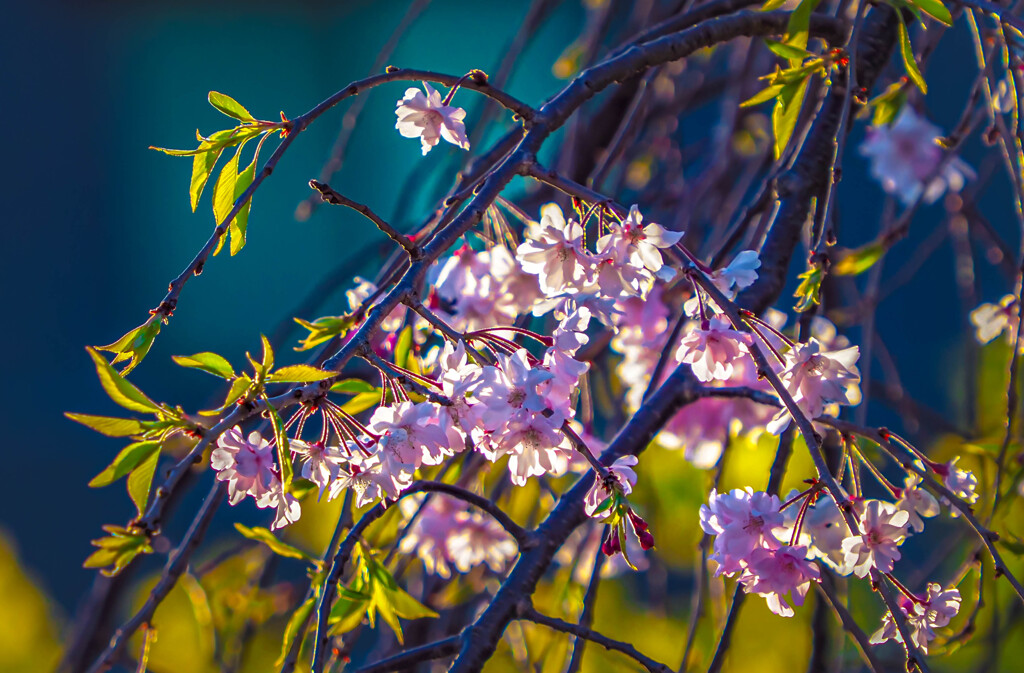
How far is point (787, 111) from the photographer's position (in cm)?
81

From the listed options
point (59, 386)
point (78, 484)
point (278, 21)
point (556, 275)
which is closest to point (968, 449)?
point (556, 275)

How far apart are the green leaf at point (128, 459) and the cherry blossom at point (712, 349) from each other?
15.4 inches

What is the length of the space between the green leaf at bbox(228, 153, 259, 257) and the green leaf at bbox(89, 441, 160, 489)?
0.16 meters

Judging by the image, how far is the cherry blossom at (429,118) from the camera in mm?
761

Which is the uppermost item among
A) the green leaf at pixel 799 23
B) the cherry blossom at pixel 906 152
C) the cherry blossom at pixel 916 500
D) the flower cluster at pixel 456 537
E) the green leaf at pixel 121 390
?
the cherry blossom at pixel 906 152

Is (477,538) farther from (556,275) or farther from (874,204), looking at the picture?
(874,204)

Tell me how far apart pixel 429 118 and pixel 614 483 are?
39cm

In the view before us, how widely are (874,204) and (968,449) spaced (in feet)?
11.2

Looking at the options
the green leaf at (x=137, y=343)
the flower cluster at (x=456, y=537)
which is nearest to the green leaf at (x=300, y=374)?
the green leaf at (x=137, y=343)

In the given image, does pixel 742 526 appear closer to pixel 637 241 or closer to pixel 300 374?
pixel 637 241

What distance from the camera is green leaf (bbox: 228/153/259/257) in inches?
25.6

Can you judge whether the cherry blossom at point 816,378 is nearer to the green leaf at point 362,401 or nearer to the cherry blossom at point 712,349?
the cherry blossom at point 712,349

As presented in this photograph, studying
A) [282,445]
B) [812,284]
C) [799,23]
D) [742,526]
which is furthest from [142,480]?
[799,23]

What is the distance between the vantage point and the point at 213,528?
4828 millimetres
